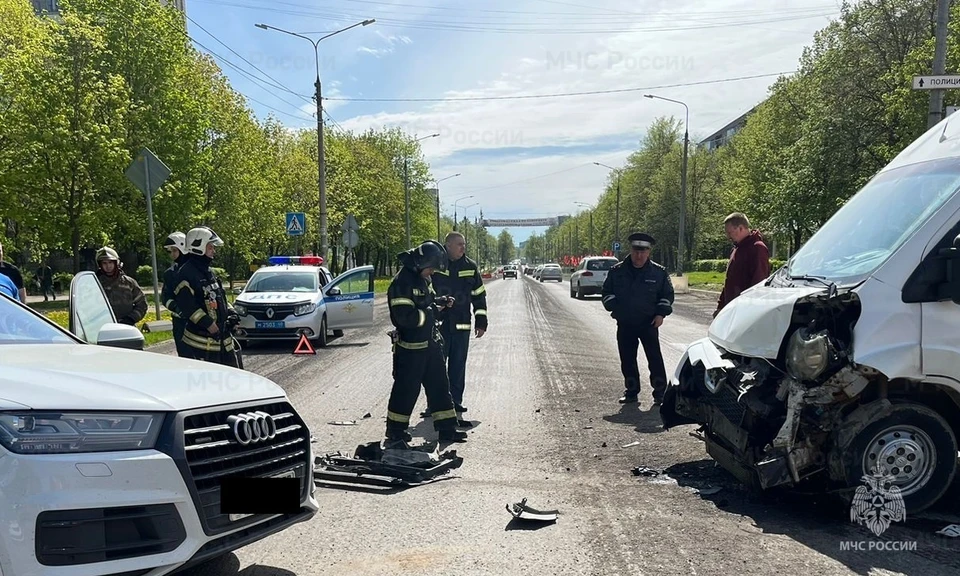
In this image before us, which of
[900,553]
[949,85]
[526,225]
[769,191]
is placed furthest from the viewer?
[526,225]

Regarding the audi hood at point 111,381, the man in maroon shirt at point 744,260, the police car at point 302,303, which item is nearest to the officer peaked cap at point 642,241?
the man in maroon shirt at point 744,260

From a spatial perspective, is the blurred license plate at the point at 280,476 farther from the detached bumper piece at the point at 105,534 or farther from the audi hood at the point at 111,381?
the audi hood at the point at 111,381

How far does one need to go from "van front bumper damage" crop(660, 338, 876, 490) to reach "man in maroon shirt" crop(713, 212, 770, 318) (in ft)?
7.96

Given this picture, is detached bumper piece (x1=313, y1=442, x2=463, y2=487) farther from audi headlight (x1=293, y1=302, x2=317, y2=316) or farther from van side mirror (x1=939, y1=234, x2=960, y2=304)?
audi headlight (x1=293, y1=302, x2=317, y2=316)

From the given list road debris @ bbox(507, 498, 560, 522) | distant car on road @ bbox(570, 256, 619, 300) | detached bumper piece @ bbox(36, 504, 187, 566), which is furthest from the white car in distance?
distant car on road @ bbox(570, 256, 619, 300)

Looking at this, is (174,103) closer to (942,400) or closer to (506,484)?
(506,484)

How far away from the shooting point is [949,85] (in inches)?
394

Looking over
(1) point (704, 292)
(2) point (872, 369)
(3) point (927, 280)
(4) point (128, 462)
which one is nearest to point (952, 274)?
(3) point (927, 280)

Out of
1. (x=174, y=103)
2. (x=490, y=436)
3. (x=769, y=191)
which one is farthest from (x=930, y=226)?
(x=769, y=191)

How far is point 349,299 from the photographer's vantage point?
534 inches

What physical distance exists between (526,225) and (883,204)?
14159 centimetres

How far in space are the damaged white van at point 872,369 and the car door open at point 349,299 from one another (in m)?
9.89

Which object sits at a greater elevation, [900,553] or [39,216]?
[39,216]

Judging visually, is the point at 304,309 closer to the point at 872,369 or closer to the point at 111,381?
the point at 111,381
